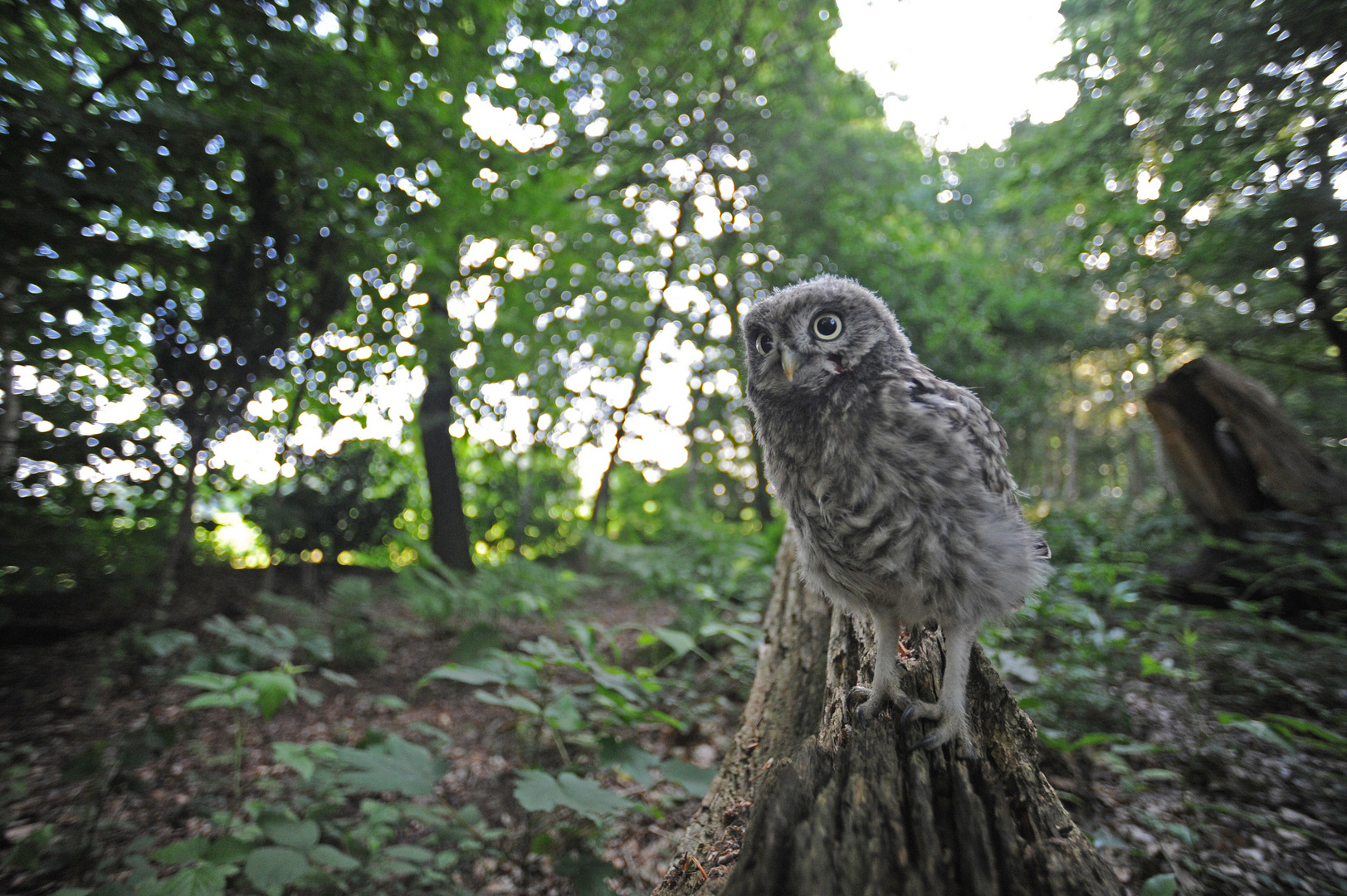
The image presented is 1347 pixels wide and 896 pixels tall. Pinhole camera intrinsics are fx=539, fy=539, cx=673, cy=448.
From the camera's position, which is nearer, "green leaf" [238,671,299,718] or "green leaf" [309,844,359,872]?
"green leaf" [309,844,359,872]

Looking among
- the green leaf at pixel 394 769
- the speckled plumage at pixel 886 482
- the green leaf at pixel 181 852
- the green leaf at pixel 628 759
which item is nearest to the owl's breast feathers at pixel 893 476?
the speckled plumage at pixel 886 482

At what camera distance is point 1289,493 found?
16.5 feet

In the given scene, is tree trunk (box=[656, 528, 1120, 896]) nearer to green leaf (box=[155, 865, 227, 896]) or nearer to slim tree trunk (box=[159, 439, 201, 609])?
green leaf (box=[155, 865, 227, 896])

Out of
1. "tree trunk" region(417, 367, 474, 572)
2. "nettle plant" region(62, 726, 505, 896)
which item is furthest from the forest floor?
"tree trunk" region(417, 367, 474, 572)

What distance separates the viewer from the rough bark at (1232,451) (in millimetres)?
4996

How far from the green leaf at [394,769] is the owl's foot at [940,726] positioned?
1585 mm

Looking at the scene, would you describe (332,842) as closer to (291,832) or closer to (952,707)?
(291,832)

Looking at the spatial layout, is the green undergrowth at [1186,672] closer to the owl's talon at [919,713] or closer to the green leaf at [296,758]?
the owl's talon at [919,713]

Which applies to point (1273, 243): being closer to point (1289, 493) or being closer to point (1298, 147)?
point (1298, 147)

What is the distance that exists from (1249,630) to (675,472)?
36.2ft

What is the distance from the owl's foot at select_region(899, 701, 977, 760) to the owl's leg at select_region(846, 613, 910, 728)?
0.31 ft

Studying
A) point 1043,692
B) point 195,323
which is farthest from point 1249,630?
point 195,323

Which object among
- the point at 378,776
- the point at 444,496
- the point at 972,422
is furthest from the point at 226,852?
the point at 444,496

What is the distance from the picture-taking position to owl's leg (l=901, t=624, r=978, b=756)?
1.53 meters
